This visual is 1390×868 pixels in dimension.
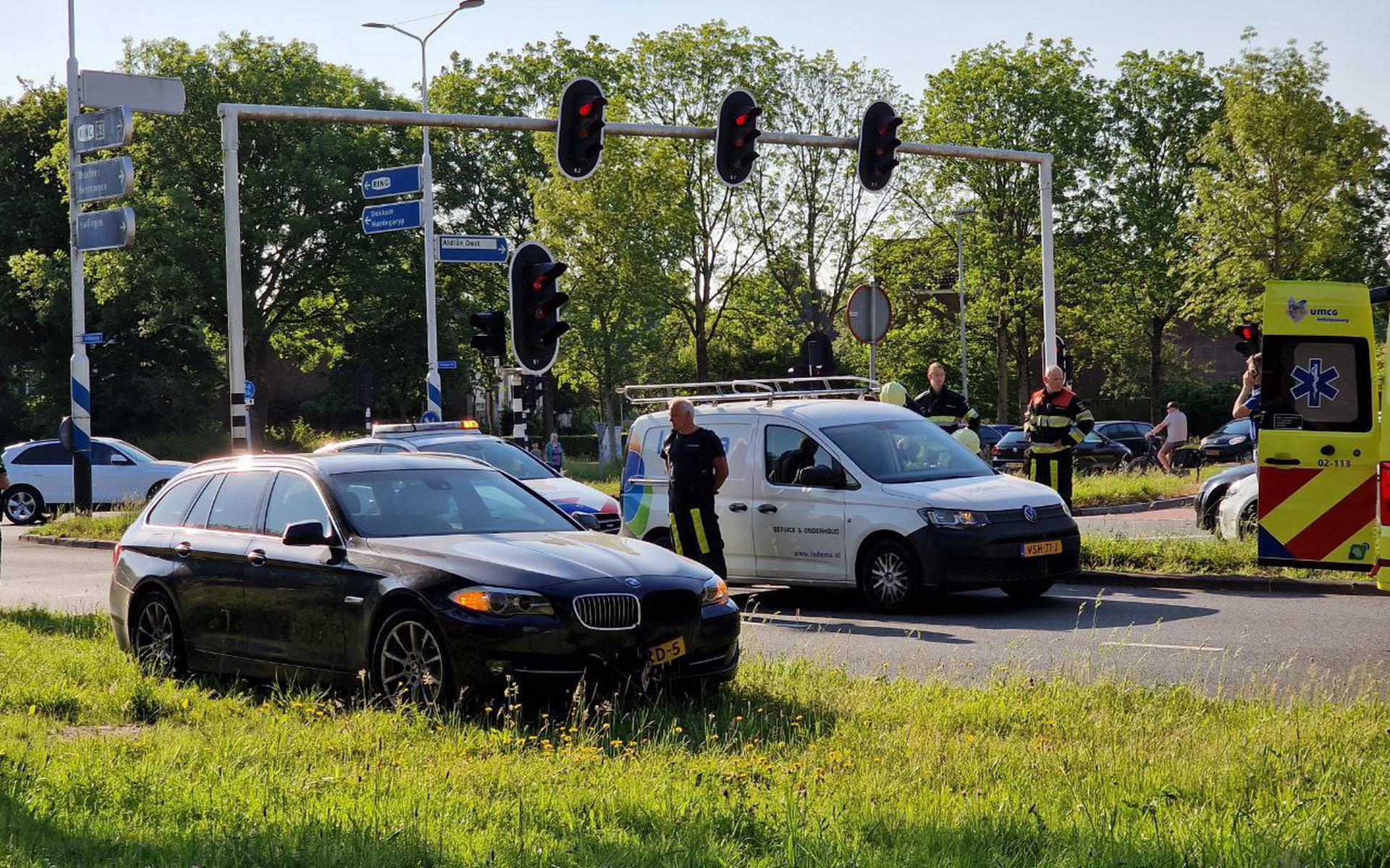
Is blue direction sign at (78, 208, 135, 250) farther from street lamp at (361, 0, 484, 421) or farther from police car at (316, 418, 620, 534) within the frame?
street lamp at (361, 0, 484, 421)

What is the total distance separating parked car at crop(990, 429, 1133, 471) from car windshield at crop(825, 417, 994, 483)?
83.3 ft

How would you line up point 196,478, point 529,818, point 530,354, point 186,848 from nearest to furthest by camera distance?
point 186,848
point 529,818
point 196,478
point 530,354

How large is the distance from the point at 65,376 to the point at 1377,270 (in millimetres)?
47978

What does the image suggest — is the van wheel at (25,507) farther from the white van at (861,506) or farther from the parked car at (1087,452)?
the parked car at (1087,452)

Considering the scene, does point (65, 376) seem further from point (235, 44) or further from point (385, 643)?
point (385, 643)

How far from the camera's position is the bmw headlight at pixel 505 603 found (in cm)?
743

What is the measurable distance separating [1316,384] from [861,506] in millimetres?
3740

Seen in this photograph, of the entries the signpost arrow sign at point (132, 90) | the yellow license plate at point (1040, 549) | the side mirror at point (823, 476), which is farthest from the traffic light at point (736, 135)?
the yellow license plate at point (1040, 549)

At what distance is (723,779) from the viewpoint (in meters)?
5.77

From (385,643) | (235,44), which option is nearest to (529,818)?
(385,643)

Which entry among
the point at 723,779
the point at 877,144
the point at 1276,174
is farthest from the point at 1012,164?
the point at 723,779

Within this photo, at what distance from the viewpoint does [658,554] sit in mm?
8336

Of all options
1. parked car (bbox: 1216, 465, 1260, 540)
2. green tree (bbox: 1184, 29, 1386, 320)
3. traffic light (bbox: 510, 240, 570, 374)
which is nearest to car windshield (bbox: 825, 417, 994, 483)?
parked car (bbox: 1216, 465, 1260, 540)

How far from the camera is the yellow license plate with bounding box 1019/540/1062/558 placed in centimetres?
1204
